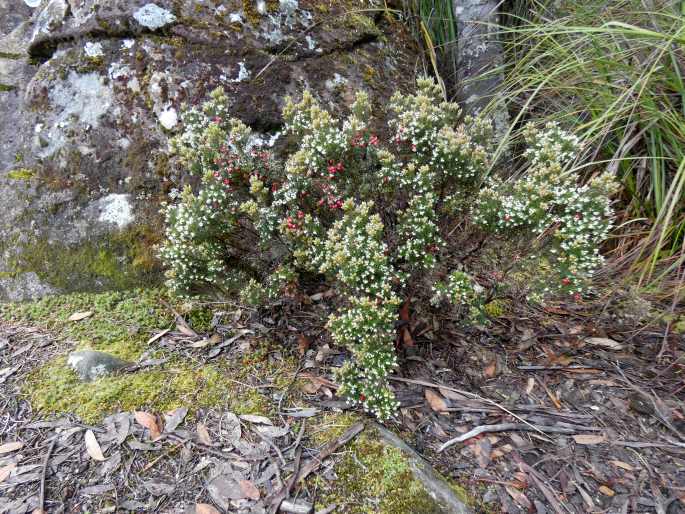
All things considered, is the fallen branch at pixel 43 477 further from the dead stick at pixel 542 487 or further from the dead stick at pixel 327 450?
the dead stick at pixel 542 487

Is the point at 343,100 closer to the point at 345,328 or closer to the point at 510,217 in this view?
the point at 510,217

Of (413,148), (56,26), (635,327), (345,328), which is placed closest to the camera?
(345,328)

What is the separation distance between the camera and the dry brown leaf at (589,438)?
2.00m

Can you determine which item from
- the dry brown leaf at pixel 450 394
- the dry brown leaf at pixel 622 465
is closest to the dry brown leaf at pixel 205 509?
the dry brown leaf at pixel 450 394

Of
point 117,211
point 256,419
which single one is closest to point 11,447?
point 256,419

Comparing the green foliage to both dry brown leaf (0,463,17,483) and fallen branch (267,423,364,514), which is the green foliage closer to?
fallen branch (267,423,364,514)

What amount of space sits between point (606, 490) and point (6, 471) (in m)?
2.30

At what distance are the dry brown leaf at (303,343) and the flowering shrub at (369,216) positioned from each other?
29 centimetres

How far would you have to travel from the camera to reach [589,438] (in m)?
2.01

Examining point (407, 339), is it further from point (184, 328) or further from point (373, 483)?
point (184, 328)

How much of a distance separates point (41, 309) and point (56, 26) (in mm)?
1714

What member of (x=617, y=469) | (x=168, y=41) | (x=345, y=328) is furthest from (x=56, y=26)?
(x=617, y=469)

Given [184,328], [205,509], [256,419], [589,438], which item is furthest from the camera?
[184,328]

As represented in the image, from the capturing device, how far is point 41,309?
2.54 m
